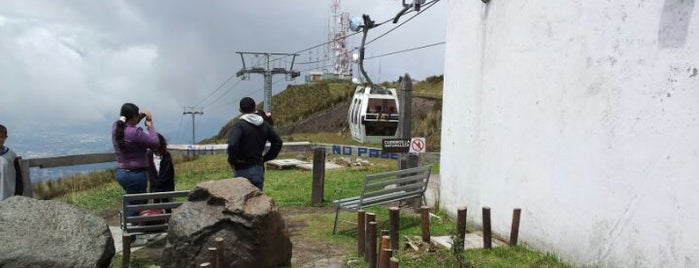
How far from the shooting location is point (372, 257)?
522 centimetres

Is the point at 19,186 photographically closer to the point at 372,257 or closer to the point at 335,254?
the point at 335,254

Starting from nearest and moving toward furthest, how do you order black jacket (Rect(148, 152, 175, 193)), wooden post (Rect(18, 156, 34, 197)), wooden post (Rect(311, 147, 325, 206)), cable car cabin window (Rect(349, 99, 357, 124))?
black jacket (Rect(148, 152, 175, 193))
wooden post (Rect(18, 156, 34, 197))
wooden post (Rect(311, 147, 325, 206))
cable car cabin window (Rect(349, 99, 357, 124))

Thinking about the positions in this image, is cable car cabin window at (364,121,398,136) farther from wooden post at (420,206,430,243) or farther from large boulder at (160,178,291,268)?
large boulder at (160,178,291,268)

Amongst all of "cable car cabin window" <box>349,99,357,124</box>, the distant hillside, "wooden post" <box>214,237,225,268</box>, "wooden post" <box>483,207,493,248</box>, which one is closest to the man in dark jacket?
"wooden post" <box>214,237,225,268</box>

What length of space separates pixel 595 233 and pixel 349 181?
756 cm

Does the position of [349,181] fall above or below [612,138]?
below

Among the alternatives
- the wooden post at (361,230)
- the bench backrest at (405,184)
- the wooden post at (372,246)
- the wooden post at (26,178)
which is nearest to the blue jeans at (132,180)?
the wooden post at (361,230)

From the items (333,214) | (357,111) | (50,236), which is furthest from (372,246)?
(357,111)

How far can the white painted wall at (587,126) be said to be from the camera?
180 inches

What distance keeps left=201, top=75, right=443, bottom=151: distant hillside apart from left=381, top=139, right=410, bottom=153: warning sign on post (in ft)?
50.9

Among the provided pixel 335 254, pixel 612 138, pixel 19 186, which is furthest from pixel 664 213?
pixel 19 186

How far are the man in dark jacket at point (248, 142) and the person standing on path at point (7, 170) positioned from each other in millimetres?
2237

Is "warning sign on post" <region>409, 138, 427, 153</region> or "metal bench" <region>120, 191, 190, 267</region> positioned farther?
"warning sign on post" <region>409, 138, 427, 153</region>

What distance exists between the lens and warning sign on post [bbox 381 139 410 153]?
9.21 meters
